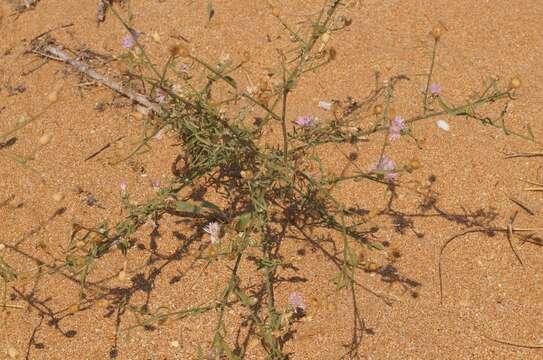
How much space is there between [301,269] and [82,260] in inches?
28.7

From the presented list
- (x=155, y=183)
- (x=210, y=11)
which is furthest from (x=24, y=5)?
(x=155, y=183)

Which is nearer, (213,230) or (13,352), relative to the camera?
(13,352)

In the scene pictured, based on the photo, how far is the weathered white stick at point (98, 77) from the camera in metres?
2.41

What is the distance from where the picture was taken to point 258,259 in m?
2.00

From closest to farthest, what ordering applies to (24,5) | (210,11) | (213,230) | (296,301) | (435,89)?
(296,301)
(213,230)
(435,89)
(210,11)
(24,5)

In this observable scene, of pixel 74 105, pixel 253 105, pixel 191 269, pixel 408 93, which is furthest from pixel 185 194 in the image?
pixel 408 93

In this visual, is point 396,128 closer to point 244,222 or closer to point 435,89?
point 435,89

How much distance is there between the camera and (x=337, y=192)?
216cm

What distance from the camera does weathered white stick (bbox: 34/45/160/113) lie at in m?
2.41

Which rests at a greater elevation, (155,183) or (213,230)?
(155,183)

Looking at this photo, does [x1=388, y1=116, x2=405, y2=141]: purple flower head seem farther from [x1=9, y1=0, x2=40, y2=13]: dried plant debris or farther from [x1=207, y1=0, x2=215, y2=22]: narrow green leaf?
[x1=9, y1=0, x2=40, y2=13]: dried plant debris

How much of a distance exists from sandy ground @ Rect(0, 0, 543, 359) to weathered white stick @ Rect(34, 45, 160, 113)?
0.06m

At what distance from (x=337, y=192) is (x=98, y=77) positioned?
1.19 metres

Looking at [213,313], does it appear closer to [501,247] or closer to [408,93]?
[501,247]
